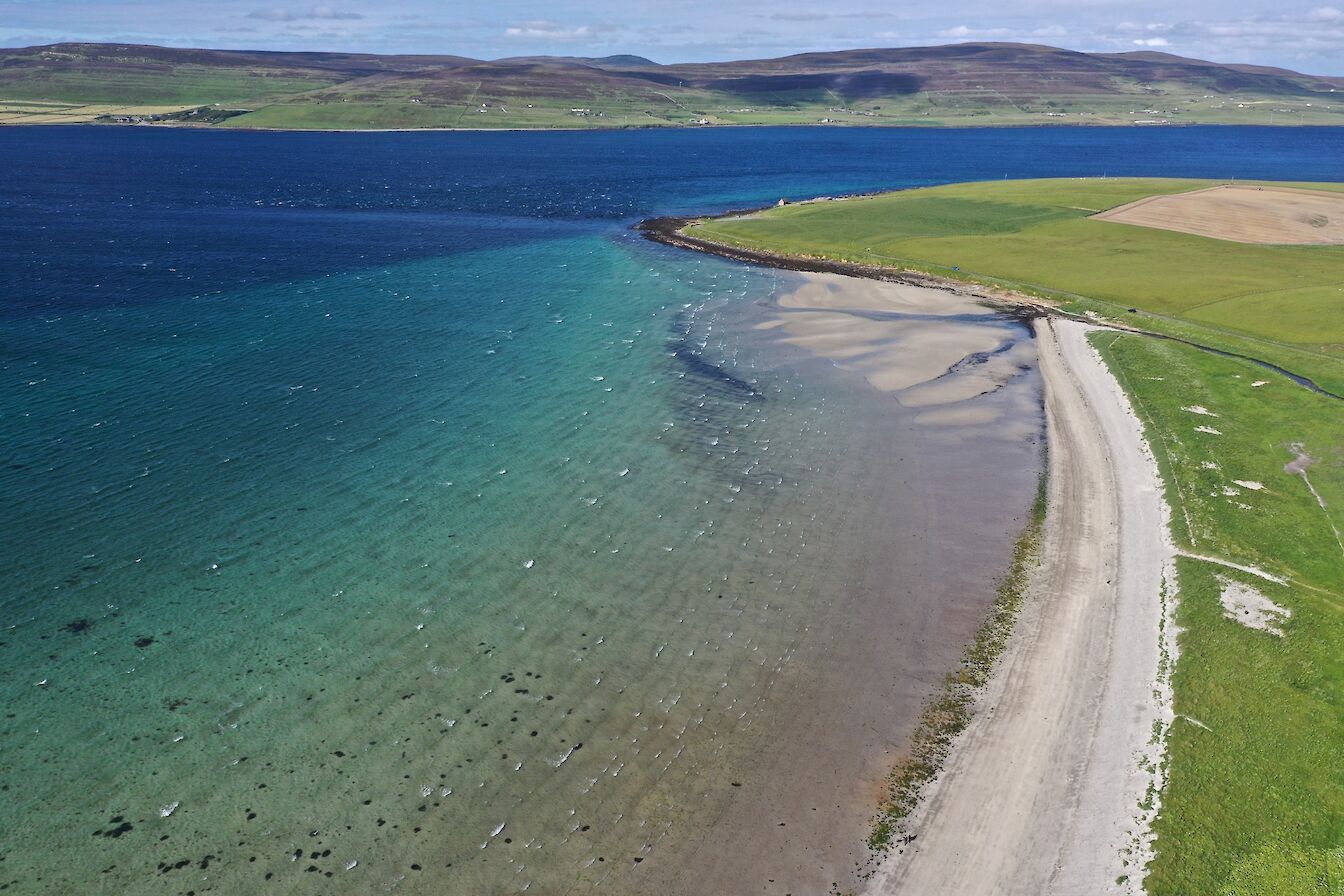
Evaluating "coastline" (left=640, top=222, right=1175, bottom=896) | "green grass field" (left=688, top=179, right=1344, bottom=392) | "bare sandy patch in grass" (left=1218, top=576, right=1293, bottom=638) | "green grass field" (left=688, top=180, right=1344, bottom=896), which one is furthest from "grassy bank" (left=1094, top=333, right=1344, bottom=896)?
"green grass field" (left=688, top=179, right=1344, bottom=392)

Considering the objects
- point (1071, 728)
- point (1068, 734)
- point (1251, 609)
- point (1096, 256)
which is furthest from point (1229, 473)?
point (1096, 256)

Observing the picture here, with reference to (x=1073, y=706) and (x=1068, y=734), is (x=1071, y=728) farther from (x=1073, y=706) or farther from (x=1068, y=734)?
(x=1073, y=706)

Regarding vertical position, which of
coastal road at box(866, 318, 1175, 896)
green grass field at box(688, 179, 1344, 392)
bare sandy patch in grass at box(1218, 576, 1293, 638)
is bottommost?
coastal road at box(866, 318, 1175, 896)

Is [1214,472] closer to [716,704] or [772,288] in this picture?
[716,704]

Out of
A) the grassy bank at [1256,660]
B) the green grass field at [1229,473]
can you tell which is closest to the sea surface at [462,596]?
the grassy bank at [1256,660]

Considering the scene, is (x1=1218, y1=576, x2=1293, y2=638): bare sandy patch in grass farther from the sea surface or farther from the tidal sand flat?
the tidal sand flat

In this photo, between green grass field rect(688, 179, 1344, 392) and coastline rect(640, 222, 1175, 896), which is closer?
coastline rect(640, 222, 1175, 896)
